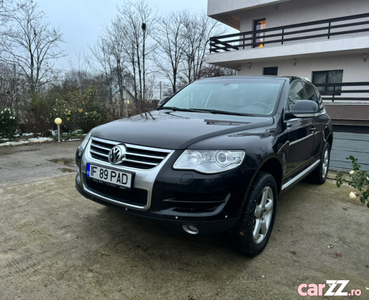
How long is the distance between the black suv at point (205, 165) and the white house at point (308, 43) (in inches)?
351

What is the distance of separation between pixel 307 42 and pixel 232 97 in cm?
1220

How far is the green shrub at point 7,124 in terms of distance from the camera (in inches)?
314

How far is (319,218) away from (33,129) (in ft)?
28.5

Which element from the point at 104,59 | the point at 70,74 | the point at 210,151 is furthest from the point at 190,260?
the point at 104,59

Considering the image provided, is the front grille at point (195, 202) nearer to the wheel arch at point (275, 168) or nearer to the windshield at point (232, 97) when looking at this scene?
the wheel arch at point (275, 168)

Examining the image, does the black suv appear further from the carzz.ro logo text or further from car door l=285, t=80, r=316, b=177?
the carzz.ro logo text

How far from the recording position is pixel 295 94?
3.51 meters

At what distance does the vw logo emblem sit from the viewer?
2.24 meters

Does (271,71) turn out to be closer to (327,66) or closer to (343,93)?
(327,66)

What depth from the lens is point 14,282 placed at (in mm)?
2027

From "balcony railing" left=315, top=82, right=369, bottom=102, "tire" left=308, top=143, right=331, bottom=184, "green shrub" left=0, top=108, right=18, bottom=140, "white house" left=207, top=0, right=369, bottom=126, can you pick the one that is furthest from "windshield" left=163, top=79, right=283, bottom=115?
"balcony railing" left=315, top=82, right=369, bottom=102

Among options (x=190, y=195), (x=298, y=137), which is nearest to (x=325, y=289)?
(x=190, y=195)

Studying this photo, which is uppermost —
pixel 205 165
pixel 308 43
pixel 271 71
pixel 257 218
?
pixel 308 43

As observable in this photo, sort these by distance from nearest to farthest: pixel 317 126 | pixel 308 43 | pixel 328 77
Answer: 1. pixel 317 126
2. pixel 308 43
3. pixel 328 77
